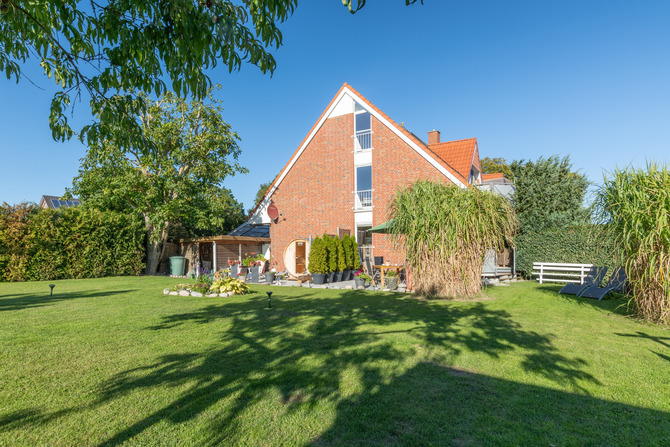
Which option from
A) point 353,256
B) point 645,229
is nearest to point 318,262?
point 353,256

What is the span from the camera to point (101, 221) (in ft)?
62.6

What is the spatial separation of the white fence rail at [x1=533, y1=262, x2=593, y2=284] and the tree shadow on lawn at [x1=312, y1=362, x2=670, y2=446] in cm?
1337

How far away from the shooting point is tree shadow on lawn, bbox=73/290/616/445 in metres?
3.31

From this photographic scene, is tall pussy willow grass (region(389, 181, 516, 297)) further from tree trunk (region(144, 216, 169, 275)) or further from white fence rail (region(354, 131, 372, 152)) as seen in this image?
tree trunk (region(144, 216, 169, 275))

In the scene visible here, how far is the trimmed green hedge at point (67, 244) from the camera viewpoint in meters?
16.4

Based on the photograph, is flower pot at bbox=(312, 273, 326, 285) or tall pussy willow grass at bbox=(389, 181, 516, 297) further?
flower pot at bbox=(312, 273, 326, 285)

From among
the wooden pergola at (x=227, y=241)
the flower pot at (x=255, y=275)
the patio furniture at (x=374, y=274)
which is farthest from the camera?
the wooden pergola at (x=227, y=241)

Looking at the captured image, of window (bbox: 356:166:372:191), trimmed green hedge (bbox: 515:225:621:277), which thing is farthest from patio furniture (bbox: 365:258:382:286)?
trimmed green hedge (bbox: 515:225:621:277)

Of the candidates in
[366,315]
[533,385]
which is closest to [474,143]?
[366,315]

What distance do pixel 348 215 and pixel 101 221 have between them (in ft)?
43.2

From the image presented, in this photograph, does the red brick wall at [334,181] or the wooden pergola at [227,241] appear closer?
the red brick wall at [334,181]

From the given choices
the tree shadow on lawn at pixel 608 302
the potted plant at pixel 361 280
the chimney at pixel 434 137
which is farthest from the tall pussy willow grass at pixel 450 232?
the chimney at pixel 434 137

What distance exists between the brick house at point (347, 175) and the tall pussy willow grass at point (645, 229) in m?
8.72

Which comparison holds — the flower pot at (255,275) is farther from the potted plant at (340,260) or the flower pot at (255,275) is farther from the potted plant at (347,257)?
the potted plant at (347,257)
